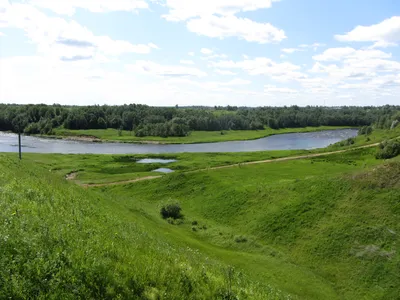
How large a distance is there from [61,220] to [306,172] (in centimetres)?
4640

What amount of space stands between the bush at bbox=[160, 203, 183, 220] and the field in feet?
3.06

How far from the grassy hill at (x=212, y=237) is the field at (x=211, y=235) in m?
0.07

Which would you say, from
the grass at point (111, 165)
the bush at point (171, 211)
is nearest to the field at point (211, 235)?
the bush at point (171, 211)

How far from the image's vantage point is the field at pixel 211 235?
38.3ft

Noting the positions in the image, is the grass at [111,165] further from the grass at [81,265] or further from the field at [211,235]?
the grass at [81,265]

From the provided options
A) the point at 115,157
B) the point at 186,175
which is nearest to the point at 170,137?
the point at 115,157

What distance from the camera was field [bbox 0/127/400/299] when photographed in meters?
11.7

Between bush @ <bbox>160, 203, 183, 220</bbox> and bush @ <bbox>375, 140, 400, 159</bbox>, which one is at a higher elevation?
bush @ <bbox>375, 140, 400, 159</bbox>

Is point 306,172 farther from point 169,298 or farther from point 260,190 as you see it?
point 169,298

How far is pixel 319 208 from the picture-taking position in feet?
113

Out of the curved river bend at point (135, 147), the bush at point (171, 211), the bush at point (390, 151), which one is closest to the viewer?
the bush at point (171, 211)

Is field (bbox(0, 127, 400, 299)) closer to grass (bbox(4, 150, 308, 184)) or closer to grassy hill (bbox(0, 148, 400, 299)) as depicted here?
grassy hill (bbox(0, 148, 400, 299))

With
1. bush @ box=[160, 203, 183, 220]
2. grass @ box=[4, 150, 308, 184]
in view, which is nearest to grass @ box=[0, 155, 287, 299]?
bush @ box=[160, 203, 183, 220]

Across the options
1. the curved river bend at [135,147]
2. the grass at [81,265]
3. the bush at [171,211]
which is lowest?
the bush at [171,211]
